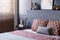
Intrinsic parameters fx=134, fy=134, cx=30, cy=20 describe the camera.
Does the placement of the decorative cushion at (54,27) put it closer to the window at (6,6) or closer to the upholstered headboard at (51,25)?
the upholstered headboard at (51,25)

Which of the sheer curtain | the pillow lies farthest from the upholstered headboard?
the sheer curtain

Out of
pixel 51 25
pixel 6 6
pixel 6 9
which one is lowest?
pixel 51 25

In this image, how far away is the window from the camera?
4991 mm

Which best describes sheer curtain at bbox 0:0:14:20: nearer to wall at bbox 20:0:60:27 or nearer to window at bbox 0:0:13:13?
window at bbox 0:0:13:13

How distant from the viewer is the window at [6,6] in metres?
4.99

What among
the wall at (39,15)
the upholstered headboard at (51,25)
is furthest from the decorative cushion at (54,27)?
the wall at (39,15)

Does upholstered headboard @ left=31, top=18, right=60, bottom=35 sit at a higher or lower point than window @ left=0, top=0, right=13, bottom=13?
lower

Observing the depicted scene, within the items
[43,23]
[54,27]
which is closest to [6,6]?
[43,23]

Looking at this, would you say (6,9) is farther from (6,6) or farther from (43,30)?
(43,30)

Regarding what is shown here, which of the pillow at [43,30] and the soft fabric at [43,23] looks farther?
the soft fabric at [43,23]

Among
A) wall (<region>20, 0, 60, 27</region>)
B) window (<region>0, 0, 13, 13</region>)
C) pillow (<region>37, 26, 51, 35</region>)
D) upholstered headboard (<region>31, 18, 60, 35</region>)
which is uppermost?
window (<region>0, 0, 13, 13</region>)

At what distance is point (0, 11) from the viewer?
495 centimetres

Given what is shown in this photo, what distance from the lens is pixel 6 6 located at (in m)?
5.11

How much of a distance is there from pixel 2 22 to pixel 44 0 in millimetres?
1825
